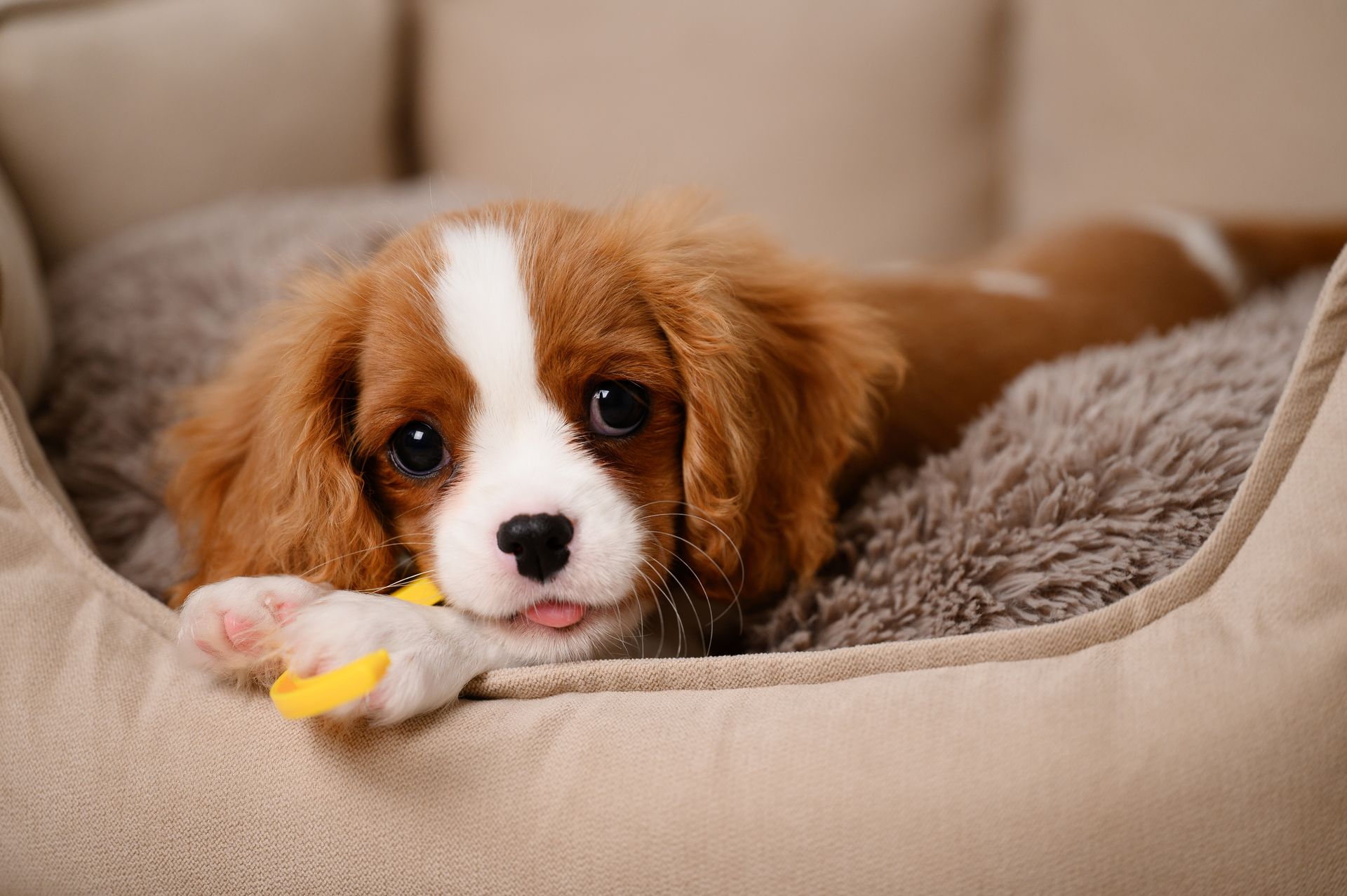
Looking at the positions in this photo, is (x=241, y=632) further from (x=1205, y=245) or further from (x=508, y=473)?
(x=1205, y=245)

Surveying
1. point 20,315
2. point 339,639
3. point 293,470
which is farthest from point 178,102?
point 339,639

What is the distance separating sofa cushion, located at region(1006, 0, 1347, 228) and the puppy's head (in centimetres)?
144

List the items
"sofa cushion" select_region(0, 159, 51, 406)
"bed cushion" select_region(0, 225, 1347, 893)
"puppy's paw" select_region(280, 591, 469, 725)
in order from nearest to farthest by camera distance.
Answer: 1. "bed cushion" select_region(0, 225, 1347, 893)
2. "puppy's paw" select_region(280, 591, 469, 725)
3. "sofa cushion" select_region(0, 159, 51, 406)

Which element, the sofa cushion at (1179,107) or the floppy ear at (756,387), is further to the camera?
the sofa cushion at (1179,107)

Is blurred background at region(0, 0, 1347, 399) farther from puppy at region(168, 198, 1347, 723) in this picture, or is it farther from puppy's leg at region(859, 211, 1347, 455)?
puppy at region(168, 198, 1347, 723)

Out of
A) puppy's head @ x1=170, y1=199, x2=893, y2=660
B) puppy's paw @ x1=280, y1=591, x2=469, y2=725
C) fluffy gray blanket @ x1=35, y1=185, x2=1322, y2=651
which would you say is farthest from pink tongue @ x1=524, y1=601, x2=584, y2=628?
fluffy gray blanket @ x1=35, y1=185, x2=1322, y2=651

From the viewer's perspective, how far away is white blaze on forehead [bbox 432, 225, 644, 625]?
1.21 metres

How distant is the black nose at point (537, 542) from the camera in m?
1.18

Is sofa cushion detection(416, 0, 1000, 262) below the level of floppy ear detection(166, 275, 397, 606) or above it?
above

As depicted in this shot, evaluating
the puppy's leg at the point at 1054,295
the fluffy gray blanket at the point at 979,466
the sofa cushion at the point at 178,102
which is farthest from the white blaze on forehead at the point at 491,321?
the sofa cushion at the point at 178,102

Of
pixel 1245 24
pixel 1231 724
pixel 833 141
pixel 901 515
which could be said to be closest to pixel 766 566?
pixel 901 515

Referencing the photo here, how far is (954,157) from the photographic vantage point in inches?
105

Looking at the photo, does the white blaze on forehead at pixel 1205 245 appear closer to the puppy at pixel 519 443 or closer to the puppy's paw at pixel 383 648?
the puppy at pixel 519 443

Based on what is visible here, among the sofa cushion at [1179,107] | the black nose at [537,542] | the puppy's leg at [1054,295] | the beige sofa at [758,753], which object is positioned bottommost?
the beige sofa at [758,753]
